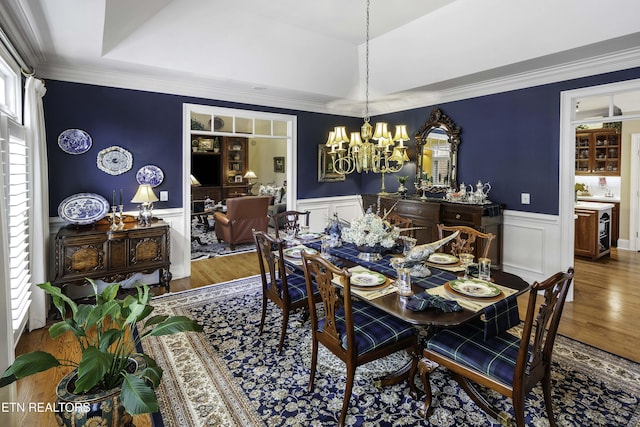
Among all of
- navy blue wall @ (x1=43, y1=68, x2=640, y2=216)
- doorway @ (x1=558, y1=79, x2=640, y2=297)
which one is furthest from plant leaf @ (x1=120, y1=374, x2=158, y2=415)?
doorway @ (x1=558, y1=79, x2=640, y2=297)

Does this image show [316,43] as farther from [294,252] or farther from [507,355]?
[507,355]

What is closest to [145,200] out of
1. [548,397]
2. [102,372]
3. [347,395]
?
[102,372]

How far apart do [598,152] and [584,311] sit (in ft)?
15.1

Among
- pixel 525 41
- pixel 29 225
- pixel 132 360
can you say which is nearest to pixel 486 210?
pixel 525 41

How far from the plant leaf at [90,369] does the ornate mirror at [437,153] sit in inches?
189

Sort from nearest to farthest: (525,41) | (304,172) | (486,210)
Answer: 1. (525,41)
2. (486,210)
3. (304,172)

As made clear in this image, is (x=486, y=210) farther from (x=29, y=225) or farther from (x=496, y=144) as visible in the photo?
(x=29, y=225)

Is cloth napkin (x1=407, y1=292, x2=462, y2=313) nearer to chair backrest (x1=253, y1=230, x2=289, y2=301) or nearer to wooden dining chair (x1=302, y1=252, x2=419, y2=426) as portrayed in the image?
wooden dining chair (x1=302, y1=252, x2=419, y2=426)

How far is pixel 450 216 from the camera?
4.68 meters

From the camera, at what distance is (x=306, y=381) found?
2.49 meters


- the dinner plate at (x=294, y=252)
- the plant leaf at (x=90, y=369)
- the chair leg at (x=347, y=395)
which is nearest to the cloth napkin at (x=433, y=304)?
the chair leg at (x=347, y=395)

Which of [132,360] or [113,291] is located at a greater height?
[113,291]

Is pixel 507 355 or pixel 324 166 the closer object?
pixel 507 355

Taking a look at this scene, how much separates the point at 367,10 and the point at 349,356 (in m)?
3.54
